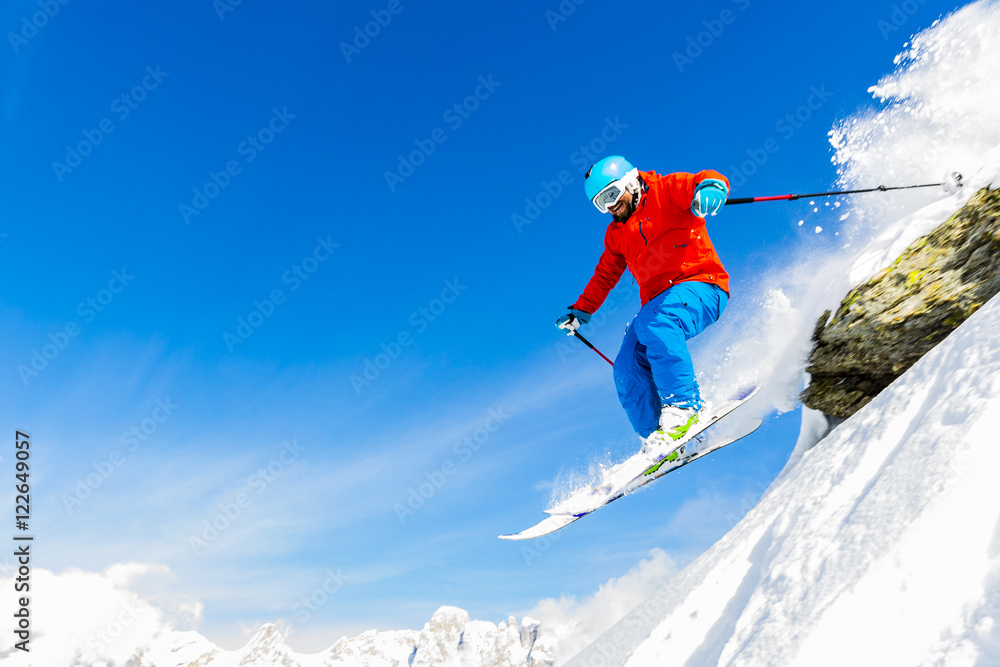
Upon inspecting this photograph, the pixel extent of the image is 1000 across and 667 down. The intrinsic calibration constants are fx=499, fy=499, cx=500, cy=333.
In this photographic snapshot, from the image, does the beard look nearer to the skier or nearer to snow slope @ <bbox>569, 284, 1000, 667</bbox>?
the skier

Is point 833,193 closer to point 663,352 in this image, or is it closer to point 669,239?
point 669,239

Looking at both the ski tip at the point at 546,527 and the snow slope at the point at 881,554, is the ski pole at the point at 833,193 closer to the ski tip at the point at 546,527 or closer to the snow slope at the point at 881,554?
the snow slope at the point at 881,554

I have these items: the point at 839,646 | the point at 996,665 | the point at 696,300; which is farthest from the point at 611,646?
the point at 696,300

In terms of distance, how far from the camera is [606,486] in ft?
19.2

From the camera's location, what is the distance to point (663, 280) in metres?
5.32

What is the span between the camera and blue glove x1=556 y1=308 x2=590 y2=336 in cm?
654

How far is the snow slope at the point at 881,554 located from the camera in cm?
147

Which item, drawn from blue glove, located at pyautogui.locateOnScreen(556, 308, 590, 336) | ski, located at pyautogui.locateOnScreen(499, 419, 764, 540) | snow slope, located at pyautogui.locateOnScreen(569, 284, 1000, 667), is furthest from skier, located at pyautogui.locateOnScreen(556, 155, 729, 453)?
snow slope, located at pyautogui.locateOnScreen(569, 284, 1000, 667)

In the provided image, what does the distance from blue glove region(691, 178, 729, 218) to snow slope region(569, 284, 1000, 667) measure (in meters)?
2.35

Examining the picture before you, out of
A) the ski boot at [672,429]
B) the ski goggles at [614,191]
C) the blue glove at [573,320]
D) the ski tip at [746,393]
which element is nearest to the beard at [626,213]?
the ski goggles at [614,191]

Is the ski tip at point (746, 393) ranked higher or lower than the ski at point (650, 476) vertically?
higher

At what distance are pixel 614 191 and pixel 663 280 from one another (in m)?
1.07

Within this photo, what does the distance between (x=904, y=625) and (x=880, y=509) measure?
1.90ft

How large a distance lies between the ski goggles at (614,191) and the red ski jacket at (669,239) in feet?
0.76
